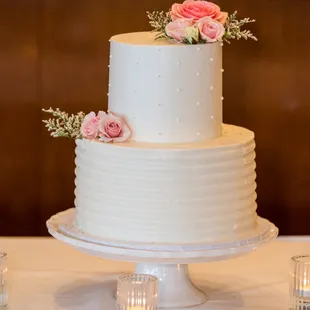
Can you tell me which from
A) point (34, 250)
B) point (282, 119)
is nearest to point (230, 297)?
point (34, 250)

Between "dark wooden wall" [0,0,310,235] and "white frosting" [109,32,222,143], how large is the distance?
43.6 inches

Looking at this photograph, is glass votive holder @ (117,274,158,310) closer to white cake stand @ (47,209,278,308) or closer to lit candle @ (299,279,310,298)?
white cake stand @ (47,209,278,308)

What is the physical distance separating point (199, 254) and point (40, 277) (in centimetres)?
53

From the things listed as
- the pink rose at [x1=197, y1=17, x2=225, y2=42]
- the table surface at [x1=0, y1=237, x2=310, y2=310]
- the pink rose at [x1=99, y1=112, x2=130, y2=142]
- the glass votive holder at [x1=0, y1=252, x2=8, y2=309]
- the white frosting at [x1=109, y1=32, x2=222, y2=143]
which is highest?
the pink rose at [x1=197, y1=17, x2=225, y2=42]

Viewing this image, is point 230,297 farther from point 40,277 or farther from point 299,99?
point 299,99

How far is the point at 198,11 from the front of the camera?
2.30 m

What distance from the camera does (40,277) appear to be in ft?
8.26

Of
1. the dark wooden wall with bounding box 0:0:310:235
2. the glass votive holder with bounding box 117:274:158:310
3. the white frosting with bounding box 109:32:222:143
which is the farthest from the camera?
the dark wooden wall with bounding box 0:0:310:235

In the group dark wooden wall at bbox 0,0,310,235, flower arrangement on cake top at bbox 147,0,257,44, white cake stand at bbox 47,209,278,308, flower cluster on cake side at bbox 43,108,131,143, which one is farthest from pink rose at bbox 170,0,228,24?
dark wooden wall at bbox 0,0,310,235

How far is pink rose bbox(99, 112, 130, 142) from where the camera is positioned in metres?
2.26

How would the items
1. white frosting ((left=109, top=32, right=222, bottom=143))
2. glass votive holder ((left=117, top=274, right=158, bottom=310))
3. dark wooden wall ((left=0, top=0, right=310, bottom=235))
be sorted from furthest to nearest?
dark wooden wall ((left=0, top=0, right=310, bottom=235)) < white frosting ((left=109, top=32, right=222, bottom=143)) < glass votive holder ((left=117, top=274, right=158, bottom=310))

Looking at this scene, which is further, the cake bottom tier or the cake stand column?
the cake stand column

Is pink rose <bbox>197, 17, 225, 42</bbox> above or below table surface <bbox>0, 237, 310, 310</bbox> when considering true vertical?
above

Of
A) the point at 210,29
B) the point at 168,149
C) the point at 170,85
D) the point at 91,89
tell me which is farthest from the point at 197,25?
the point at 91,89
